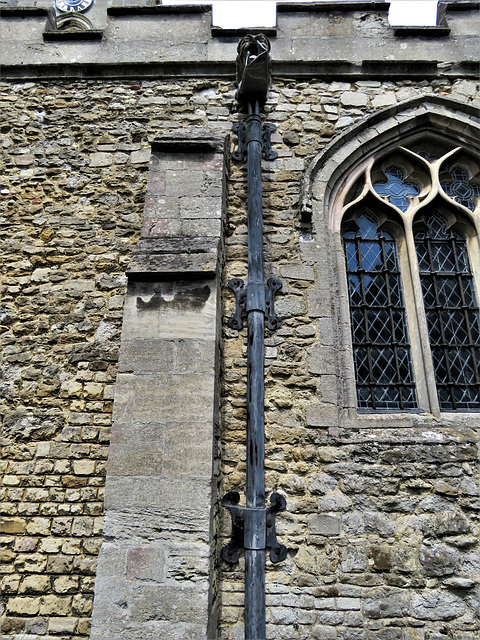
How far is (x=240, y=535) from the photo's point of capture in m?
3.42

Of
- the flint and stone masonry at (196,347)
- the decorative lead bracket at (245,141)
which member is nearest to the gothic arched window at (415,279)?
the flint and stone masonry at (196,347)

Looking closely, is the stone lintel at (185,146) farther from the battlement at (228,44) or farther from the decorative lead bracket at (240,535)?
the decorative lead bracket at (240,535)

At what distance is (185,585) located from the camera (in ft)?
9.21

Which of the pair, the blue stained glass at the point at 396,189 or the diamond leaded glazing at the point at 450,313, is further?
the blue stained glass at the point at 396,189

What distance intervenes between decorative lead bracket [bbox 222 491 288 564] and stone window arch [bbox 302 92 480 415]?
1119 mm

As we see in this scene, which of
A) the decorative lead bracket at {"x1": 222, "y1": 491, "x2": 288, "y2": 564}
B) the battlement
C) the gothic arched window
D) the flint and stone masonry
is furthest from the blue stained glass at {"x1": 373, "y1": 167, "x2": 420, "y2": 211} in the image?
the decorative lead bracket at {"x1": 222, "y1": 491, "x2": 288, "y2": 564}

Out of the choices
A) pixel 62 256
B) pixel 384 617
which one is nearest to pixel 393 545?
pixel 384 617

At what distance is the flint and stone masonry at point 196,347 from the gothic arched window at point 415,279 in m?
0.21

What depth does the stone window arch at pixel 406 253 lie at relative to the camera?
4133mm

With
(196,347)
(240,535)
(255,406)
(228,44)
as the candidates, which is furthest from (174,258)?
(228,44)

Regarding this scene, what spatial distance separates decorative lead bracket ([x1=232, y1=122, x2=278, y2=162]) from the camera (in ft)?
15.5

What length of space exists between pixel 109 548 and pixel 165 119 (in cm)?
411

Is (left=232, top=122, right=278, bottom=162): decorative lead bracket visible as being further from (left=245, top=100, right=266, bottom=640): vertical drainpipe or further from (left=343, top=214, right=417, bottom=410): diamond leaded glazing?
(left=343, top=214, right=417, bottom=410): diamond leaded glazing

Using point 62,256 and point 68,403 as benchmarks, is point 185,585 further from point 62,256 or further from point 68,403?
point 62,256
